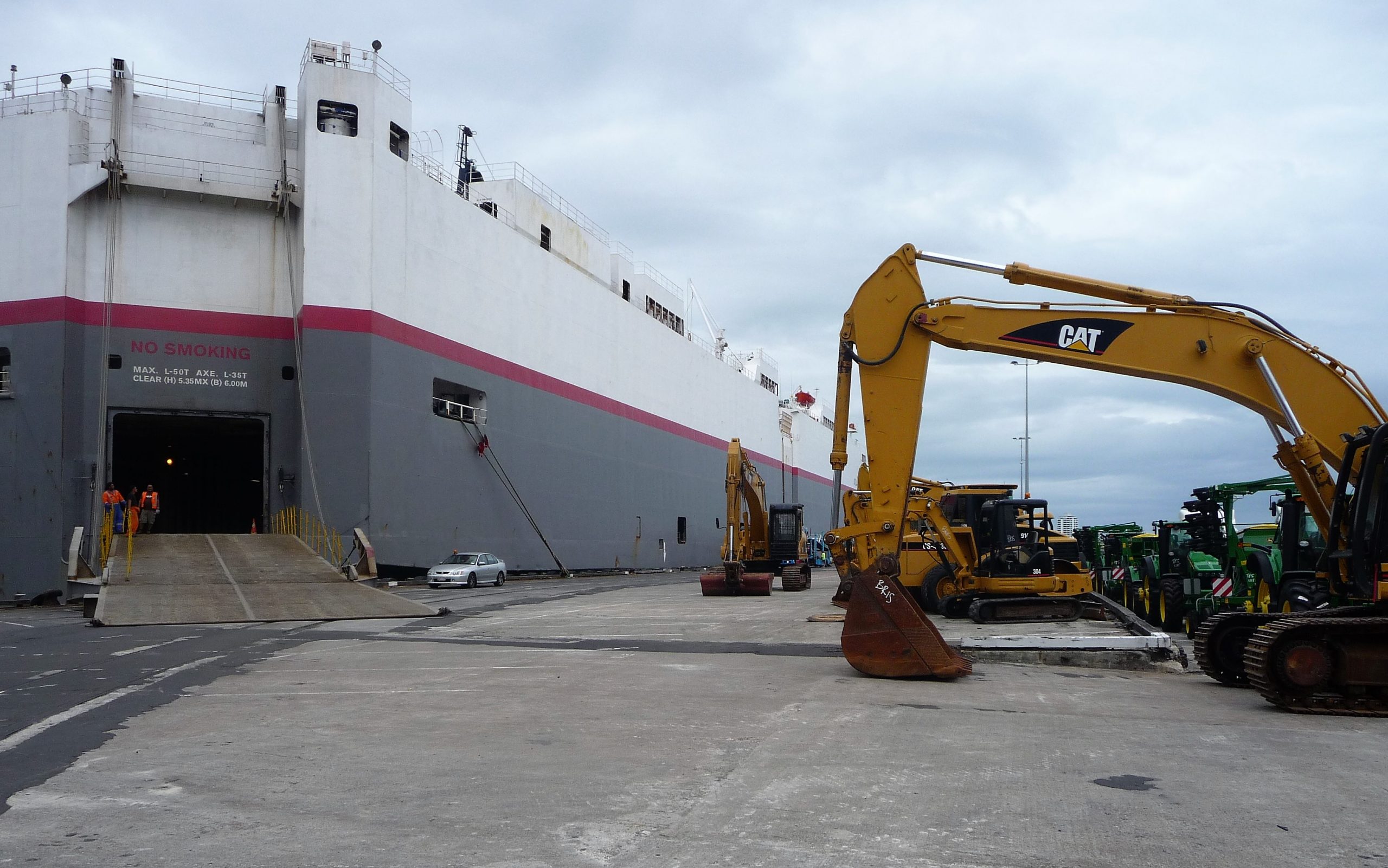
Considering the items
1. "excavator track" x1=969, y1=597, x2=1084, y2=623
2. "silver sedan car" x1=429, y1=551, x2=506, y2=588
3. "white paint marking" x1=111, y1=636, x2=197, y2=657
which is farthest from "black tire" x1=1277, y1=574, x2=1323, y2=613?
"silver sedan car" x1=429, y1=551, x2=506, y2=588

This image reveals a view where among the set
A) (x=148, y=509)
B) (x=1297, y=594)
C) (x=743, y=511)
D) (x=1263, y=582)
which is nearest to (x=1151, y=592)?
(x=1263, y=582)

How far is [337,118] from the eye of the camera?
98.8 ft

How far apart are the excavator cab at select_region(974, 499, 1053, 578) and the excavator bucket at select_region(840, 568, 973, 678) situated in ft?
24.5

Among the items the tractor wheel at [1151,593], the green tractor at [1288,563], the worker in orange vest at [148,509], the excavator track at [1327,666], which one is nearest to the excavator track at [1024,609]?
the tractor wheel at [1151,593]

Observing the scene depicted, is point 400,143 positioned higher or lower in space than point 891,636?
higher

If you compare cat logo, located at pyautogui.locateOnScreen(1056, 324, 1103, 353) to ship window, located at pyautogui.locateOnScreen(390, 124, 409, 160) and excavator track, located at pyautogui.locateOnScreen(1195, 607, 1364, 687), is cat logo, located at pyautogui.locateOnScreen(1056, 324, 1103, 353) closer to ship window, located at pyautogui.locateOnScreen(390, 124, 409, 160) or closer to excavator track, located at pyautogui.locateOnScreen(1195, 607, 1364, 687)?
excavator track, located at pyautogui.locateOnScreen(1195, 607, 1364, 687)

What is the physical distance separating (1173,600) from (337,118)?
26.0 metres

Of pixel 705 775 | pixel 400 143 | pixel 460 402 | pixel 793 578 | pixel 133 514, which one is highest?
pixel 400 143

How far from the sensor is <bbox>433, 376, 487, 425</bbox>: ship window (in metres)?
33.1

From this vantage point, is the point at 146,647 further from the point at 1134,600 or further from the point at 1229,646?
the point at 1134,600

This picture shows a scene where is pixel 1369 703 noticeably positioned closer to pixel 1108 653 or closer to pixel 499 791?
pixel 1108 653

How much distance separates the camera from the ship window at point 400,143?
106 feet

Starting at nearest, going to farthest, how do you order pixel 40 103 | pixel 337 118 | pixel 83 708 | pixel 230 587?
pixel 83 708
pixel 230 587
pixel 40 103
pixel 337 118

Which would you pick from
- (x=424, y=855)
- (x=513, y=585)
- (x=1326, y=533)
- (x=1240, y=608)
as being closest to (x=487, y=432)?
(x=513, y=585)
